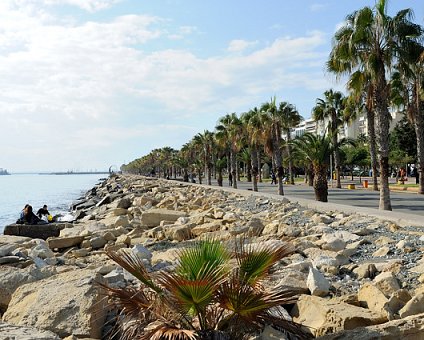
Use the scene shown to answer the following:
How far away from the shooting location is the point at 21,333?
4.41 m

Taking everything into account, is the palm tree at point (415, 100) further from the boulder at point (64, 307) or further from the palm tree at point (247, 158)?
the palm tree at point (247, 158)

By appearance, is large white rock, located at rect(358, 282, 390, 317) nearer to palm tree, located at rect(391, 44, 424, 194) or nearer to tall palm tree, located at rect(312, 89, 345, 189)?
palm tree, located at rect(391, 44, 424, 194)

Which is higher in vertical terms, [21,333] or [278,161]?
[278,161]

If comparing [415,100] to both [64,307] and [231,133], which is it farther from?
[64,307]

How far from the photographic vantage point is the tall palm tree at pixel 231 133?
45.4 metres

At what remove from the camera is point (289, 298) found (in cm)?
446

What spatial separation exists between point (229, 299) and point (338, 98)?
136 feet

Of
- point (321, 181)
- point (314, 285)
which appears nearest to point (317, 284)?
point (314, 285)

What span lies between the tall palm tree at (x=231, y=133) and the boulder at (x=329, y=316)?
126 feet

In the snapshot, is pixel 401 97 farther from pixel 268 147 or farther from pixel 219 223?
pixel 219 223

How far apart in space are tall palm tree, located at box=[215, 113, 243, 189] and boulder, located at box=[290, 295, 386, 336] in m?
38.3

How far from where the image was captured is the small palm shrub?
4.09 meters

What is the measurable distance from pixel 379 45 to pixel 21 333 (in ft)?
52.7

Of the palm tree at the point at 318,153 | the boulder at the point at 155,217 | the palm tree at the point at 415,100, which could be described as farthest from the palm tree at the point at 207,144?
the boulder at the point at 155,217
